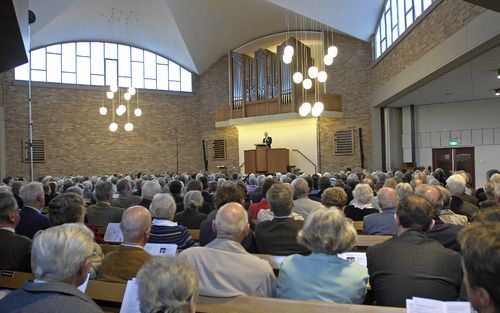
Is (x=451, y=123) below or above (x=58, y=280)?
above

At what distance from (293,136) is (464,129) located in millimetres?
6008

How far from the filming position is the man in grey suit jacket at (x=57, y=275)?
170 centimetres

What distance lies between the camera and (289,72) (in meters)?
17.1

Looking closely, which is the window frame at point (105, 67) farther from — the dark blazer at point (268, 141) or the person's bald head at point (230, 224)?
the person's bald head at point (230, 224)

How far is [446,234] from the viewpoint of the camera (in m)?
3.37

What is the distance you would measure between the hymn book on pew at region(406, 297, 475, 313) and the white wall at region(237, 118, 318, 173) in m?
15.6

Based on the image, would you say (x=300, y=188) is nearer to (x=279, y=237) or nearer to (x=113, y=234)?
(x=279, y=237)

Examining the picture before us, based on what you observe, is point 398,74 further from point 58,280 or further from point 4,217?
point 58,280

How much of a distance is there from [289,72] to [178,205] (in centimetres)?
1166

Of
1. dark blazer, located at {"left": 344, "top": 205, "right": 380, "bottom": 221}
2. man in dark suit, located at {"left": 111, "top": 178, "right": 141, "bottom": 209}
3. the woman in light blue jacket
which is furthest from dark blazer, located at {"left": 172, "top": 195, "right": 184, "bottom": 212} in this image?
the woman in light blue jacket

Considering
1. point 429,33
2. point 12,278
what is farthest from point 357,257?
point 429,33

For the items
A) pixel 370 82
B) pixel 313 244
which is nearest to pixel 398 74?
pixel 370 82

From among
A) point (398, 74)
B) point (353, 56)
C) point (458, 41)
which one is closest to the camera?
point (458, 41)

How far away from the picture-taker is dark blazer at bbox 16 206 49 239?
14.6 feet
